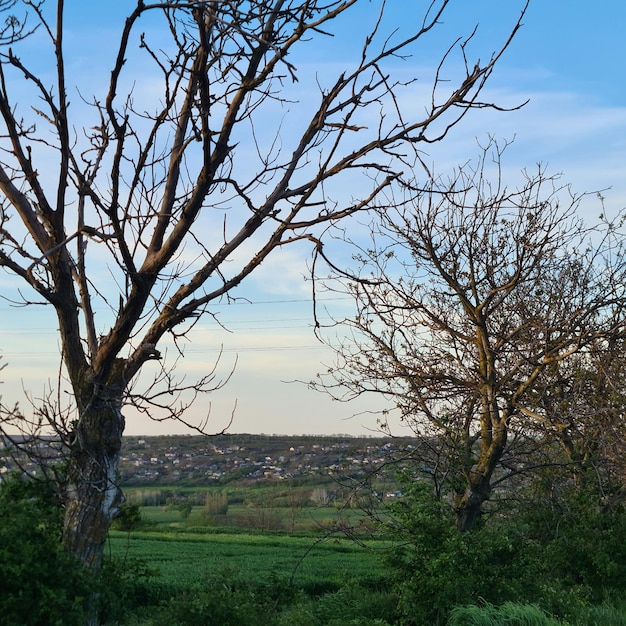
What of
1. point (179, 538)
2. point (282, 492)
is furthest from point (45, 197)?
point (282, 492)

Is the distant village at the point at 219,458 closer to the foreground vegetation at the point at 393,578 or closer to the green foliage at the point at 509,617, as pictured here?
the foreground vegetation at the point at 393,578

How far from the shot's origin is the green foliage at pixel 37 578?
15.8 feet

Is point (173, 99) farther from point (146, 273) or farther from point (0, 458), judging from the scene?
point (0, 458)

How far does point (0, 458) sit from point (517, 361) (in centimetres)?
681

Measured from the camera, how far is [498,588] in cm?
883

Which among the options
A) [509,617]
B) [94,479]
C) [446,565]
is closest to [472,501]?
[446,565]

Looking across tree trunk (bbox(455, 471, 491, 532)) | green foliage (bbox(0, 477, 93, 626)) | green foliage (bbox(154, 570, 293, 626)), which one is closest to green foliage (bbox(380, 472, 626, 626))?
tree trunk (bbox(455, 471, 491, 532))

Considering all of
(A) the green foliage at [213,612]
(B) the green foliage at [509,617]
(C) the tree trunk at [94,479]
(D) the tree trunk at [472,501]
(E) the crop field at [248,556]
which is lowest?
(E) the crop field at [248,556]

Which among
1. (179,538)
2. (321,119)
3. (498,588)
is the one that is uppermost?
(321,119)

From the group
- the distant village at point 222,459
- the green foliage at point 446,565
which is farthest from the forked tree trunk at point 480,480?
the distant village at point 222,459

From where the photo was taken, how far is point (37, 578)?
496 centimetres

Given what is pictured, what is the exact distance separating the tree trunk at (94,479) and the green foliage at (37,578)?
0.57 ft

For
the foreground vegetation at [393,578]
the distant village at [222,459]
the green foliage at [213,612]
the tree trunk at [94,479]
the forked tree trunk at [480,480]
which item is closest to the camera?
the foreground vegetation at [393,578]

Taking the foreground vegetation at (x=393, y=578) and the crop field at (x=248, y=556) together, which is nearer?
the foreground vegetation at (x=393, y=578)
